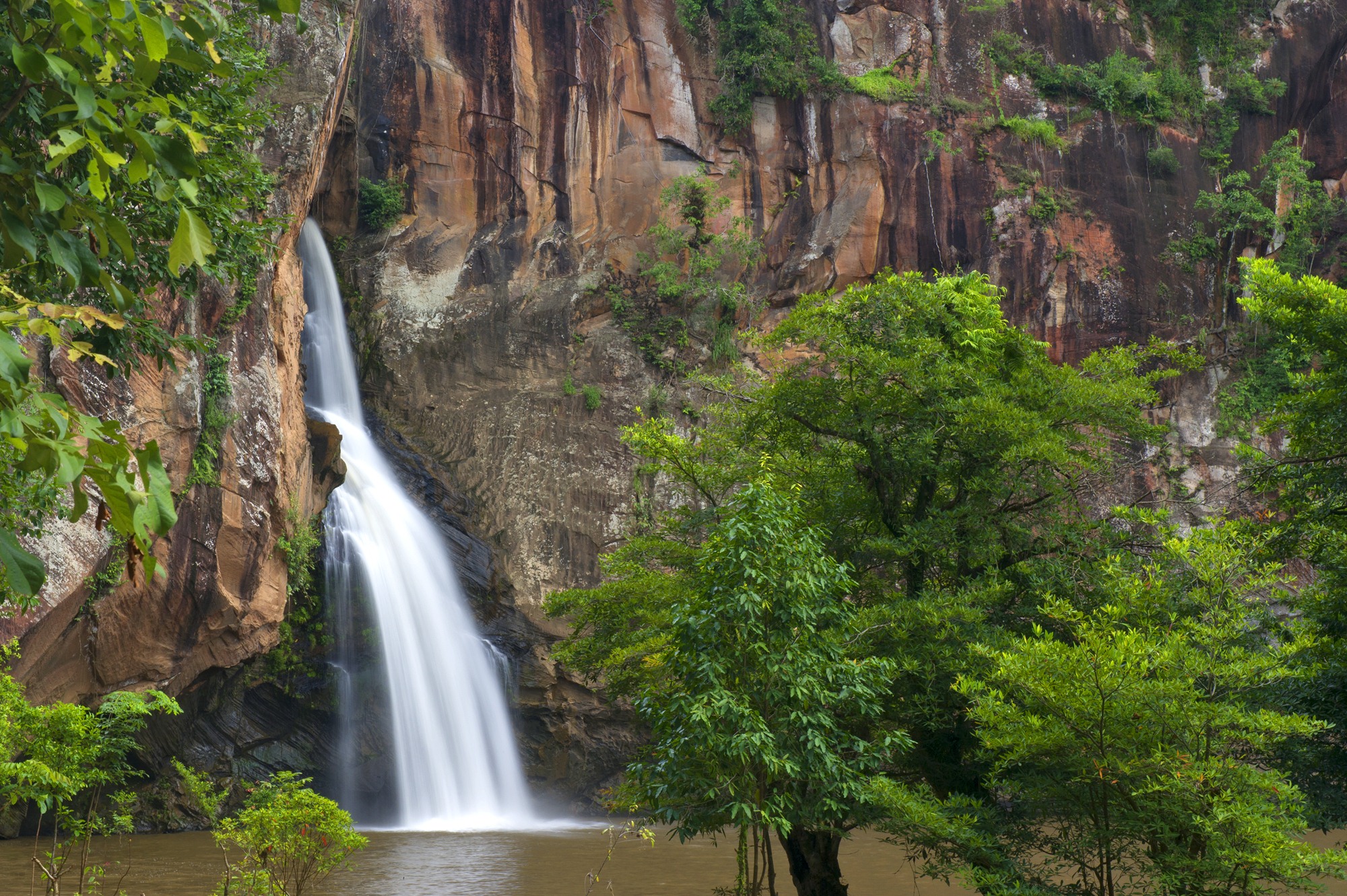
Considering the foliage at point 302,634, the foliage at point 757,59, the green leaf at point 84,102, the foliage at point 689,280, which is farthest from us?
the foliage at point 757,59

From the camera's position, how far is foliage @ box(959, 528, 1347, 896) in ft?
24.8

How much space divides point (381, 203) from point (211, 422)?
15.5m

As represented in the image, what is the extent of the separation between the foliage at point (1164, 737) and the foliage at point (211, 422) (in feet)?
40.7

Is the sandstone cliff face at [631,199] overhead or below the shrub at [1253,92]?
below

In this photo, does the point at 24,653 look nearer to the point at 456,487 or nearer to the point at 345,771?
the point at 345,771

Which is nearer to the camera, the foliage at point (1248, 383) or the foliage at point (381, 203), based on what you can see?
the foliage at point (381, 203)

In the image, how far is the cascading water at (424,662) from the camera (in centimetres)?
2091

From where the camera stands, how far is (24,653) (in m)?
13.1

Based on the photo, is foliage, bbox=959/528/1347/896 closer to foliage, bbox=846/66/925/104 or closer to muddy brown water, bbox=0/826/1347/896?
muddy brown water, bbox=0/826/1347/896

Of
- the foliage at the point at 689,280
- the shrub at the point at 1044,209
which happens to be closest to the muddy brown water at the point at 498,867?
the foliage at the point at 689,280

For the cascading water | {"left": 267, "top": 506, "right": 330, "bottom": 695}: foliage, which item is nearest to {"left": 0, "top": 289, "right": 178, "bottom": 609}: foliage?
the cascading water

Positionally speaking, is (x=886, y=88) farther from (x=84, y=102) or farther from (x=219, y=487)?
(x=84, y=102)

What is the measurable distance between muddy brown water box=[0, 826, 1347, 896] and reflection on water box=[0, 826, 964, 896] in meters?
0.02

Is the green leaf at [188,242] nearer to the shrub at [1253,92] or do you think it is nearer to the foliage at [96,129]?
the foliage at [96,129]
